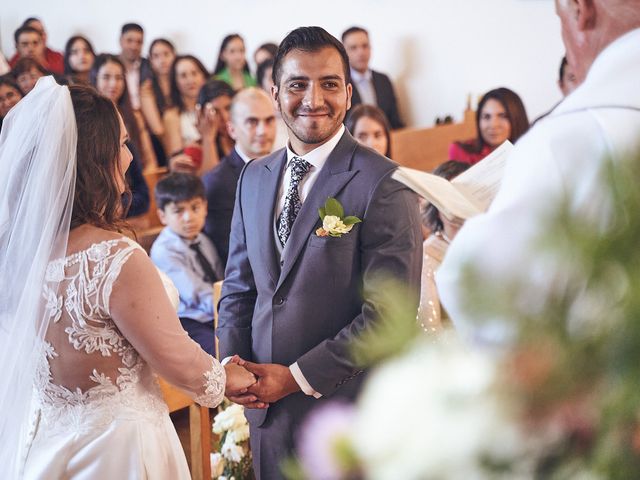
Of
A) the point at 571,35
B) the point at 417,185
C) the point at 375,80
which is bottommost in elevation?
the point at 375,80

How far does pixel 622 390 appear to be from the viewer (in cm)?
57

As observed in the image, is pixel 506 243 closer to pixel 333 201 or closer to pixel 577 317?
pixel 577 317

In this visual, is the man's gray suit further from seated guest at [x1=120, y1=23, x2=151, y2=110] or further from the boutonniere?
seated guest at [x1=120, y1=23, x2=151, y2=110]

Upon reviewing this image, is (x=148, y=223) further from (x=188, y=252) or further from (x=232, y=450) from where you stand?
(x=232, y=450)

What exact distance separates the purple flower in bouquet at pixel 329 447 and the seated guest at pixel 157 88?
645 centimetres

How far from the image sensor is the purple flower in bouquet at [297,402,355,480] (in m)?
0.64

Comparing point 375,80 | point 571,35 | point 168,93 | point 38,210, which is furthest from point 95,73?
point 571,35

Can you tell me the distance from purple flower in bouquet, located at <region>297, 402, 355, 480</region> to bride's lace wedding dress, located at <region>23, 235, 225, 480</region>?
1.26 m

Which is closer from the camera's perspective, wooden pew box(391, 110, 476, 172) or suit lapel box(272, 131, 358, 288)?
suit lapel box(272, 131, 358, 288)

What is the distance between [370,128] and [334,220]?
262cm

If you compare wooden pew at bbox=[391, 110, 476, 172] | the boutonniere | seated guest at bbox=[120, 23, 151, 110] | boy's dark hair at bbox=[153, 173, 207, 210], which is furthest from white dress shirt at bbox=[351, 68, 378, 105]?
the boutonniere

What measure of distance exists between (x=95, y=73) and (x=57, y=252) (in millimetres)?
3923

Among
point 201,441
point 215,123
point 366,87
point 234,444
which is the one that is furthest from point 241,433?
point 366,87

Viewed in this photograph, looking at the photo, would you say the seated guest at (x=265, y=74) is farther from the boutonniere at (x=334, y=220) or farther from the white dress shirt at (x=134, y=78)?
the boutonniere at (x=334, y=220)
